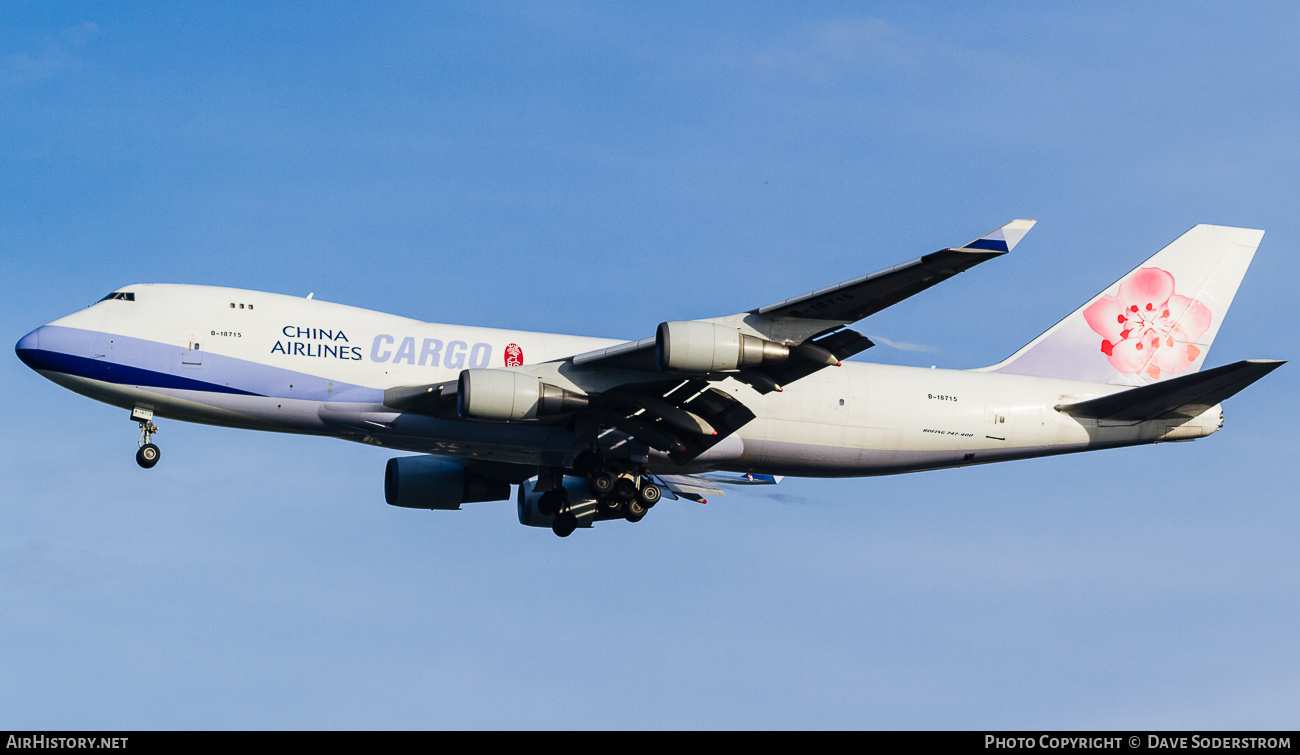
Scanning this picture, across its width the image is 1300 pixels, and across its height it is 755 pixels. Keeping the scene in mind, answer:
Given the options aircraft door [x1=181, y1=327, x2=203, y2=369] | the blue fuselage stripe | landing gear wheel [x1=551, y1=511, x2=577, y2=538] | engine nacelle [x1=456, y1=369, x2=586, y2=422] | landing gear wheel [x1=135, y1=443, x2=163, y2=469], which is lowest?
landing gear wheel [x1=551, y1=511, x2=577, y2=538]

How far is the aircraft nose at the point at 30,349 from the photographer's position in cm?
2744

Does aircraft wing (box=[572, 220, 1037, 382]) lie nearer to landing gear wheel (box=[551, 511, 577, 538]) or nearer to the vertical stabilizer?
landing gear wheel (box=[551, 511, 577, 538])

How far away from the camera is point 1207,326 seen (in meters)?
34.2

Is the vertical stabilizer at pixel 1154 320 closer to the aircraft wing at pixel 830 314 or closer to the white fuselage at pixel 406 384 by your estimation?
the white fuselage at pixel 406 384

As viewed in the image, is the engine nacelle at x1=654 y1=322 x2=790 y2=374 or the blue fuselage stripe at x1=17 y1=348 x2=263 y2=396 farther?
the blue fuselage stripe at x1=17 y1=348 x2=263 y2=396

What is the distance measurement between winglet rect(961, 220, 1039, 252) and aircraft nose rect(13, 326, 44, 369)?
1965cm

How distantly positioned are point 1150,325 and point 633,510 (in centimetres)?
1516

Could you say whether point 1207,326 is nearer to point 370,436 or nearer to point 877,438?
point 877,438

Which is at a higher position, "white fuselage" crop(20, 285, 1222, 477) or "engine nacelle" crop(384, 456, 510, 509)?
"white fuselage" crop(20, 285, 1222, 477)

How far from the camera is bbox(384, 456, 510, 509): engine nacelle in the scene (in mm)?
33844

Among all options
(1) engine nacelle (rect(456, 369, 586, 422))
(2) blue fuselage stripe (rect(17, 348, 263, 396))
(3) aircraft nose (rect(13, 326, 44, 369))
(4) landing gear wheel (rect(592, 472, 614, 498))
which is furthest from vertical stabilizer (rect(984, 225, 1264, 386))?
(3) aircraft nose (rect(13, 326, 44, 369))

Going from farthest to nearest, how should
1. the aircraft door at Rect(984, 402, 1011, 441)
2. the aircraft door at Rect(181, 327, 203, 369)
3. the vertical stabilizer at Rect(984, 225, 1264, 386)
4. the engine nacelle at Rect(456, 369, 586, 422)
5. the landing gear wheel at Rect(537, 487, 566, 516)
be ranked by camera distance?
1. the vertical stabilizer at Rect(984, 225, 1264, 386)
2. the landing gear wheel at Rect(537, 487, 566, 516)
3. the aircraft door at Rect(984, 402, 1011, 441)
4. the aircraft door at Rect(181, 327, 203, 369)
5. the engine nacelle at Rect(456, 369, 586, 422)

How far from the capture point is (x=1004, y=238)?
23359 millimetres

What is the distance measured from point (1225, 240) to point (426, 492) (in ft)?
75.4
